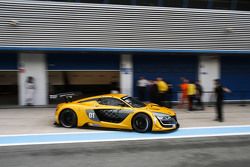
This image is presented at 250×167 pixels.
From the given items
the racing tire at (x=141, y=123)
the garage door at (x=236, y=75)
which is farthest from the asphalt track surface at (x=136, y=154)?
the garage door at (x=236, y=75)

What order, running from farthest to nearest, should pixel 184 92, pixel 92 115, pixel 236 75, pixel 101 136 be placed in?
1. pixel 236 75
2. pixel 184 92
3. pixel 92 115
4. pixel 101 136

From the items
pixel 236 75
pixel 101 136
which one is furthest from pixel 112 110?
pixel 236 75

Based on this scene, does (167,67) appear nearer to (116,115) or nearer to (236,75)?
(236,75)

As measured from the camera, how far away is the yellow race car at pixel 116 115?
1003 cm

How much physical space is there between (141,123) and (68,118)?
2.71m

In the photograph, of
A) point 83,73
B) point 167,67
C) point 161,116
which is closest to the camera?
point 161,116

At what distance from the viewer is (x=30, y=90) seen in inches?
647

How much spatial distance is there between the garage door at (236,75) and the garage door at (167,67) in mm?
2067

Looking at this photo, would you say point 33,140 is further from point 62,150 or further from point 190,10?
point 190,10

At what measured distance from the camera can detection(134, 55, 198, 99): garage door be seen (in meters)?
18.4

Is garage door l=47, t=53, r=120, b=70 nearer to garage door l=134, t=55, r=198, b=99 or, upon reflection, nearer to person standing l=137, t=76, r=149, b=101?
garage door l=134, t=55, r=198, b=99

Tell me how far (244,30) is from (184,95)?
6.10 meters

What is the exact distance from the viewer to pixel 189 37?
17.7 m

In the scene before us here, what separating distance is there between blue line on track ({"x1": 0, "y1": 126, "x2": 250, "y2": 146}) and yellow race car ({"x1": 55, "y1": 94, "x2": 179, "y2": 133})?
295 mm
